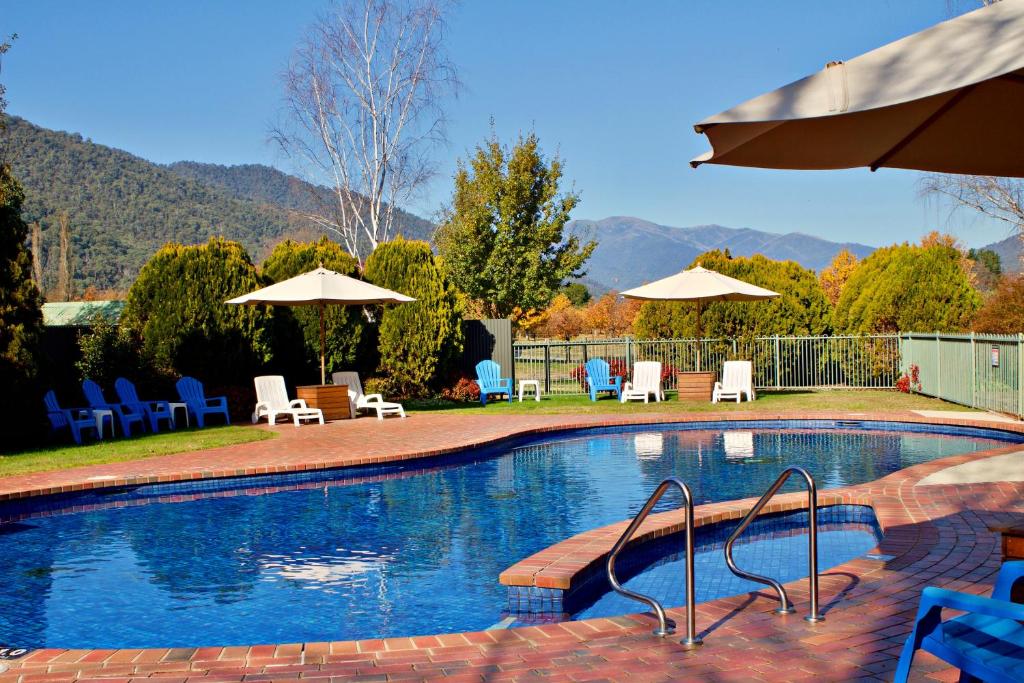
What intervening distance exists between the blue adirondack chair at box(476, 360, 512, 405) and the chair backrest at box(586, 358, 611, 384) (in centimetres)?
175

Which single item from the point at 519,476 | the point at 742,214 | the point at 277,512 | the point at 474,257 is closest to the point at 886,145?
the point at 277,512

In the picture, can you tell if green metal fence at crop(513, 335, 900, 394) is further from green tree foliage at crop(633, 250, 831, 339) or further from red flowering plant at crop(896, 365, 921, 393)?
red flowering plant at crop(896, 365, 921, 393)

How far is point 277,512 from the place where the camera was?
28.2 ft

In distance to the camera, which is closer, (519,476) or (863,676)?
(863,676)

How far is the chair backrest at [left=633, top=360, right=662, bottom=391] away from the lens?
1839 centimetres

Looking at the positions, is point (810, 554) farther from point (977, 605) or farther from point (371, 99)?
point (371, 99)

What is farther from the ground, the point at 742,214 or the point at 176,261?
the point at 742,214

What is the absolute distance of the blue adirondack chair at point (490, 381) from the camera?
62.6 ft

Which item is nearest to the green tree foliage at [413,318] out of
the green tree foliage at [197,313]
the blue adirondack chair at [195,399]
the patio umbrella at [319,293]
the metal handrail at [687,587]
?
the patio umbrella at [319,293]

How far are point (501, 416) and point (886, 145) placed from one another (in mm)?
12384

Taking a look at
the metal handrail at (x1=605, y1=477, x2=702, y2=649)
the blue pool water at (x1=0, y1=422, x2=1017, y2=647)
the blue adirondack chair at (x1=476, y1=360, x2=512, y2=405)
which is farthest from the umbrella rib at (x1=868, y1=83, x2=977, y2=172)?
the blue adirondack chair at (x1=476, y1=360, x2=512, y2=405)

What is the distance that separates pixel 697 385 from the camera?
60.3 ft

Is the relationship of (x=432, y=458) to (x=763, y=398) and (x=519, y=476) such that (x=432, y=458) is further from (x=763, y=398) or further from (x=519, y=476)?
(x=763, y=398)

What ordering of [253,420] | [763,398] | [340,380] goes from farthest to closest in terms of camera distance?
1. [763,398]
2. [340,380]
3. [253,420]
